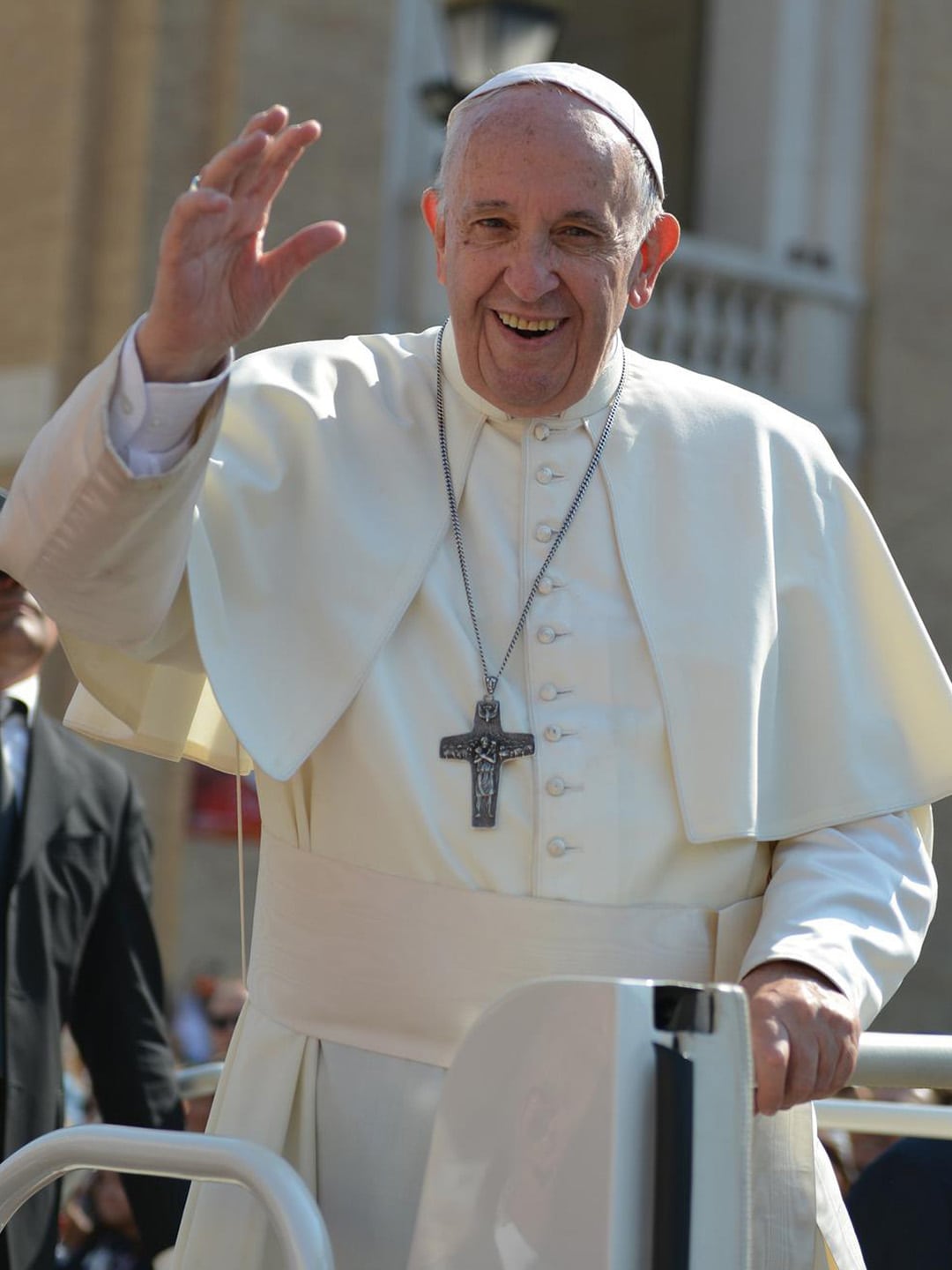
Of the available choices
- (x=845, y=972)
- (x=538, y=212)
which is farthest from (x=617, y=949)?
(x=538, y=212)

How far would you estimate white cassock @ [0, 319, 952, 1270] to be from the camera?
253 cm

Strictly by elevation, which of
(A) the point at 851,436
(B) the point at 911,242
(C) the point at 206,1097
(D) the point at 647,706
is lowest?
(C) the point at 206,1097

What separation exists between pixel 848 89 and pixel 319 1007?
33.1 ft

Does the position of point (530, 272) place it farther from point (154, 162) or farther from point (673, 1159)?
point (154, 162)

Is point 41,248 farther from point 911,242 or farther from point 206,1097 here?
point 206,1097

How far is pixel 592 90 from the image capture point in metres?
2.71

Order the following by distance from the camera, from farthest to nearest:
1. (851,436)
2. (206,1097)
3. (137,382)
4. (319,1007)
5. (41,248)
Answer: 1. (851,436)
2. (41,248)
3. (206,1097)
4. (319,1007)
5. (137,382)

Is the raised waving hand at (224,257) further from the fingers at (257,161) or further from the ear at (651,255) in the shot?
the ear at (651,255)

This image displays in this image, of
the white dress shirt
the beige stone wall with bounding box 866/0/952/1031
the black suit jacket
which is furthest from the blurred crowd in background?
the beige stone wall with bounding box 866/0/952/1031

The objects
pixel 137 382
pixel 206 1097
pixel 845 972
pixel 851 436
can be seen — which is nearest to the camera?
pixel 137 382

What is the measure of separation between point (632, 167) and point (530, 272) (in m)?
0.26

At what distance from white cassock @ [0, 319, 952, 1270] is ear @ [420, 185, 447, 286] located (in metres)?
0.20

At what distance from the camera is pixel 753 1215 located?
2520 mm

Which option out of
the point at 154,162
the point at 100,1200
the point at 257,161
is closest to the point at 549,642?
the point at 257,161
